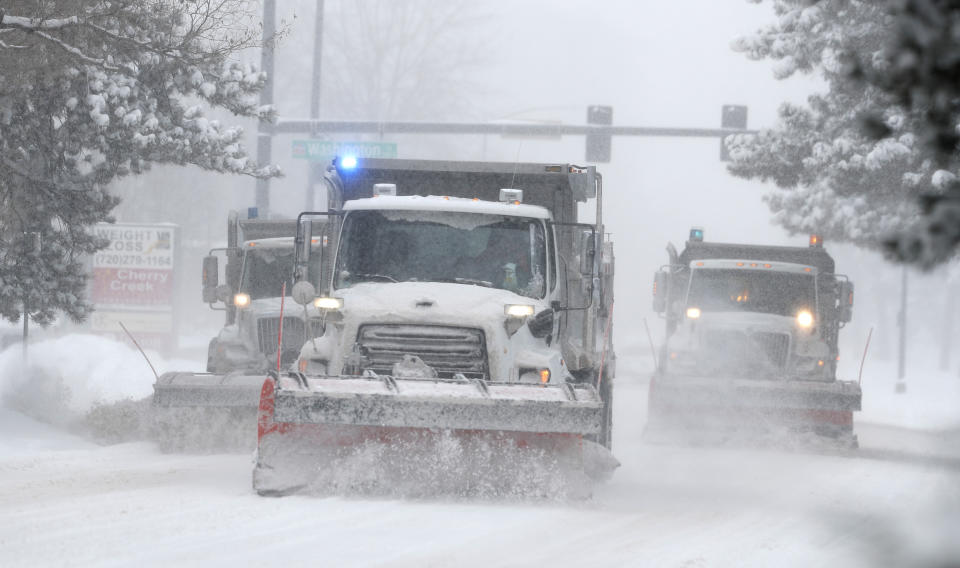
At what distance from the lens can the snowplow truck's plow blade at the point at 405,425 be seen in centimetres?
841

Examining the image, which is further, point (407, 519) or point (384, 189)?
point (384, 189)

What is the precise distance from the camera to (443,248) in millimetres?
10133

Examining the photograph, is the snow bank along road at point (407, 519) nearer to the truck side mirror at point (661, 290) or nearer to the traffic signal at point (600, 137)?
the truck side mirror at point (661, 290)

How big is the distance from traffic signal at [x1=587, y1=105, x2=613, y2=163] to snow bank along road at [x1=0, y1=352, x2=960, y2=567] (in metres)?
16.8

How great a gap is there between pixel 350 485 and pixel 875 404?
2373 centimetres

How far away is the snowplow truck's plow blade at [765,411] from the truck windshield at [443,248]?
578 cm

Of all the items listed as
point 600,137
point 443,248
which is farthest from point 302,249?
point 600,137

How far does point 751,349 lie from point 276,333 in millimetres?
6091

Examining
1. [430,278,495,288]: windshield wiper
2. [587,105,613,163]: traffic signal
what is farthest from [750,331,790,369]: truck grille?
[587,105,613,163]: traffic signal

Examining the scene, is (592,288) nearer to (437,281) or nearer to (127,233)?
(437,281)

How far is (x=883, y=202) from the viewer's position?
23.5m

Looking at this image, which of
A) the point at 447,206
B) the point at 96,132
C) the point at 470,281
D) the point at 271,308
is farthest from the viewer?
the point at 271,308

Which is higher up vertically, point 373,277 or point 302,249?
point 302,249

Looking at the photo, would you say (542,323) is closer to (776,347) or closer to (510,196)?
(510,196)
